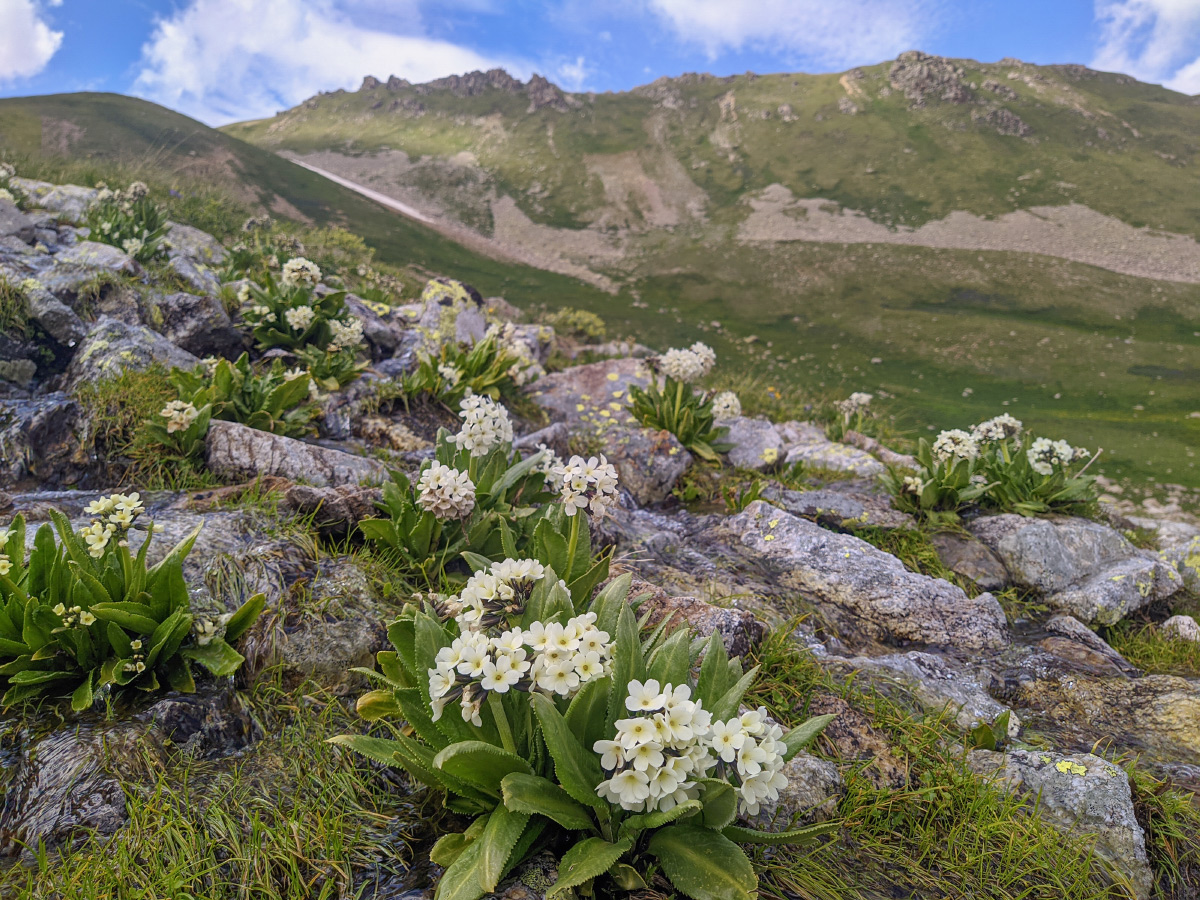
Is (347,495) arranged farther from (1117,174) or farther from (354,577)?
(1117,174)

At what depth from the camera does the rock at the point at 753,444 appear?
868 cm

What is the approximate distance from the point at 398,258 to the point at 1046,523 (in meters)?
37.9

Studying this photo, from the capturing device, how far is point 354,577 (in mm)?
4387

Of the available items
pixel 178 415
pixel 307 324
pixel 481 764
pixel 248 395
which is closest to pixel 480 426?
pixel 481 764

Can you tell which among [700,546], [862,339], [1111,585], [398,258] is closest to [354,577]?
[700,546]

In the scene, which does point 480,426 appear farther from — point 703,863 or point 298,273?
point 298,273

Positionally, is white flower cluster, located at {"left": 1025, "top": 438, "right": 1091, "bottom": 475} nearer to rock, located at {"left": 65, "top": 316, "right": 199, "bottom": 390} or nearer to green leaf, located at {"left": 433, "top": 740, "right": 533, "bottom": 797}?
green leaf, located at {"left": 433, "top": 740, "right": 533, "bottom": 797}

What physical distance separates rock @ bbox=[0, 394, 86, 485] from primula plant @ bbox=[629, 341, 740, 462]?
21.0 ft

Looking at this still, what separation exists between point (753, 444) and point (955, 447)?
Answer: 2683 millimetres

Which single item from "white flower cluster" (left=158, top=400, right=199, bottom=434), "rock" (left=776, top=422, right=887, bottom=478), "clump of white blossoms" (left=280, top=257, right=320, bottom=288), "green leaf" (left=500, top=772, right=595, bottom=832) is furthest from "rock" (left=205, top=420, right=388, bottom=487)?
"rock" (left=776, top=422, right=887, bottom=478)

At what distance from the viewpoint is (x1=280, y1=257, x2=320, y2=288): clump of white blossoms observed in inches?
346

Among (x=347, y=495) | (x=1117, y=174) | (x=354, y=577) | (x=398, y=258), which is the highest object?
(x=1117, y=174)

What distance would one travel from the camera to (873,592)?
5484 millimetres

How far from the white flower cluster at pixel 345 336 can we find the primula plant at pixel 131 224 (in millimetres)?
3863
